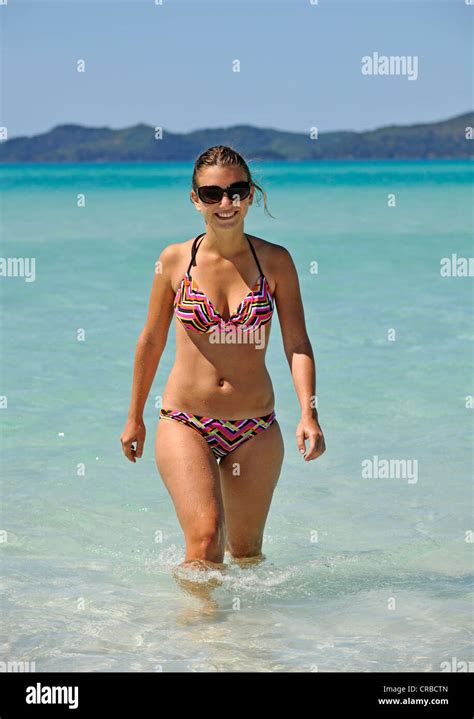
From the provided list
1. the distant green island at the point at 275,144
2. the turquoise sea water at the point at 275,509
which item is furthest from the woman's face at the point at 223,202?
the distant green island at the point at 275,144

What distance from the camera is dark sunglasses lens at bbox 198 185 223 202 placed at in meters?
4.64

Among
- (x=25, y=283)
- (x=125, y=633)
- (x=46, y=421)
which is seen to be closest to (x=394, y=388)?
(x=46, y=421)

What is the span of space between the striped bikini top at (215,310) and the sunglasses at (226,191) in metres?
0.32

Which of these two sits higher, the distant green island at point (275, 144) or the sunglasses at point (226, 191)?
the distant green island at point (275, 144)

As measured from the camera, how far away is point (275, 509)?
6.52 metres

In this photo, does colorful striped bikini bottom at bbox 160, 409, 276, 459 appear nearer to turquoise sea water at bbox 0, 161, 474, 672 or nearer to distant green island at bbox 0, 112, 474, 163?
turquoise sea water at bbox 0, 161, 474, 672

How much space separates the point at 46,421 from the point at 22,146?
112 metres

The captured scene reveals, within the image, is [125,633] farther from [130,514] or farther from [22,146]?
[22,146]

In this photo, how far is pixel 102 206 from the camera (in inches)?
1455

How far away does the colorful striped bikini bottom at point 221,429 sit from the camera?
475 centimetres

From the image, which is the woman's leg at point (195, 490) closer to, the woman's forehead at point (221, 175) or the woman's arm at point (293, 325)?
the woman's arm at point (293, 325)

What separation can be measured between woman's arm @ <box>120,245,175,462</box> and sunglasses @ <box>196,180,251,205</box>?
31cm

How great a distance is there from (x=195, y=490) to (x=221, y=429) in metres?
0.31

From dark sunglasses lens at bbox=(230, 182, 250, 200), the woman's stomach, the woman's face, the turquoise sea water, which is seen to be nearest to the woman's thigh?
the woman's stomach
